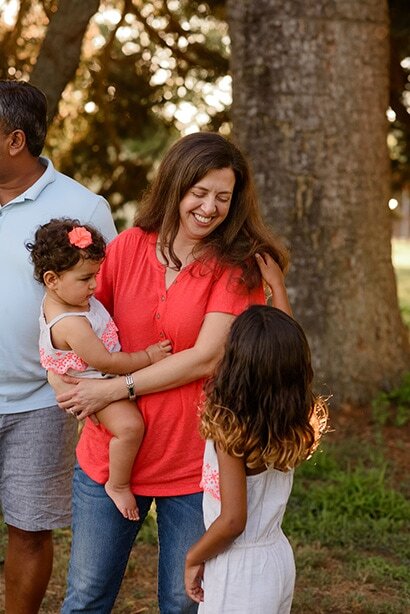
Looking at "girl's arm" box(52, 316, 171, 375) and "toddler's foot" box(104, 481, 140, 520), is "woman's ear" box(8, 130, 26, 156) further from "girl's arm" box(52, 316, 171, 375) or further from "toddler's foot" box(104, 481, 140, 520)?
"toddler's foot" box(104, 481, 140, 520)

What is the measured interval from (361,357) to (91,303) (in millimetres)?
4728

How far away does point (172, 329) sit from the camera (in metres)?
3.20

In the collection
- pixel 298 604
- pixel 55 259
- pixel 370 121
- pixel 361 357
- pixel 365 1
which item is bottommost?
pixel 298 604

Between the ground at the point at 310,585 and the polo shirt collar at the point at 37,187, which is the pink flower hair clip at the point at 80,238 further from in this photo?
the ground at the point at 310,585

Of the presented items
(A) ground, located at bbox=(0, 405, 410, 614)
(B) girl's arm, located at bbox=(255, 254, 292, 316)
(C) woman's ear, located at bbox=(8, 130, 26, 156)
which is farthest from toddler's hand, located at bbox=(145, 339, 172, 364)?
(A) ground, located at bbox=(0, 405, 410, 614)

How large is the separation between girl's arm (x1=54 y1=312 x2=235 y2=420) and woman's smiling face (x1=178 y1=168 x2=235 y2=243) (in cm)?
27

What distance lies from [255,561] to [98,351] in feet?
2.54

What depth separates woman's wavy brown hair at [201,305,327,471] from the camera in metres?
2.78

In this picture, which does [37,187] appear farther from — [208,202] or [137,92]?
→ [137,92]

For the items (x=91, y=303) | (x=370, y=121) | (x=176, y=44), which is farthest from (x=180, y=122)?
(x=91, y=303)

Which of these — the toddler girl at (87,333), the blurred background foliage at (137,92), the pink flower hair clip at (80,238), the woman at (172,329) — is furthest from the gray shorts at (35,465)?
the blurred background foliage at (137,92)

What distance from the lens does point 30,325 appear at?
3592 mm

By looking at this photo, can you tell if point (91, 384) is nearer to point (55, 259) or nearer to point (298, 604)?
point (55, 259)

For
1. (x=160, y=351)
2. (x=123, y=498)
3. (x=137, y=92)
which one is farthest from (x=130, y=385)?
(x=137, y=92)
